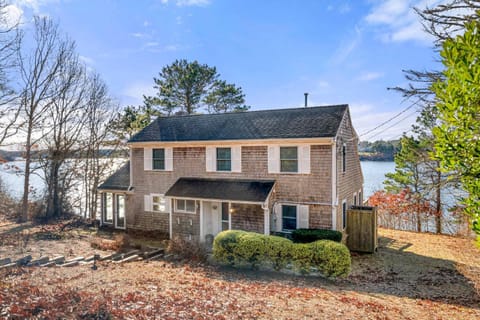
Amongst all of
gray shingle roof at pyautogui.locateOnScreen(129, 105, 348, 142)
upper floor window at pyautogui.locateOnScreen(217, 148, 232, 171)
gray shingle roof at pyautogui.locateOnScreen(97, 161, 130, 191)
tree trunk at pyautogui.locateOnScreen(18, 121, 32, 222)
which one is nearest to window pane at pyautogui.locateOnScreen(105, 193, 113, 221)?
gray shingle roof at pyautogui.locateOnScreen(97, 161, 130, 191)

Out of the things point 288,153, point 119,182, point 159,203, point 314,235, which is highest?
point 288,153

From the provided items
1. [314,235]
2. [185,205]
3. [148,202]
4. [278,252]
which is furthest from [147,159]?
[314,235]

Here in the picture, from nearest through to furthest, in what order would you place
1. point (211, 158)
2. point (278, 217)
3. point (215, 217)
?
point (278, 217) < point (215, 217) < point (211, 158)

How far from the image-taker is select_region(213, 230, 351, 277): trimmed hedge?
354 inches

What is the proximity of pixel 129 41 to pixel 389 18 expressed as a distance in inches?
529

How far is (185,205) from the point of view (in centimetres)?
1467

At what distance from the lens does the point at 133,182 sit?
16.6m

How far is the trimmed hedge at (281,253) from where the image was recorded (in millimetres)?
8984

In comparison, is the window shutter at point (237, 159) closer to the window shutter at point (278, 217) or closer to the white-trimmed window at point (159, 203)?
the window shutter at point (278, 217)

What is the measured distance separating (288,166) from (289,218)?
2361 mm

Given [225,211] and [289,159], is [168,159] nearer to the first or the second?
[225,211]

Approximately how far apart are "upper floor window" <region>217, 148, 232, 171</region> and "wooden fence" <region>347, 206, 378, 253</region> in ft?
20.1

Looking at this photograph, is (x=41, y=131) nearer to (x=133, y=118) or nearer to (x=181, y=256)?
(x=133, y=118)

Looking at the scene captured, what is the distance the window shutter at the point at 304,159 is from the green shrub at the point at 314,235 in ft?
8.35
